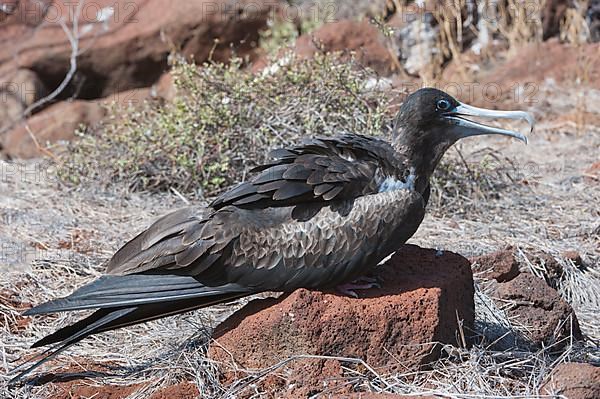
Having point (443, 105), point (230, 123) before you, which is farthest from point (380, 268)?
point (230, 123)

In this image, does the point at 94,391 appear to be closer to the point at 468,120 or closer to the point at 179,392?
the point at 179,392

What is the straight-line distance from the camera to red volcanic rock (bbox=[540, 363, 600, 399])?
11.7 feet

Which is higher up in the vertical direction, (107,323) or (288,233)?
(288,233)

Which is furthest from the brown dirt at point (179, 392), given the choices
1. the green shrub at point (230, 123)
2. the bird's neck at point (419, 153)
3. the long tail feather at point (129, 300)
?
the green shrub at point (230, 123)

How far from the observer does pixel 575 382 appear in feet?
11.8

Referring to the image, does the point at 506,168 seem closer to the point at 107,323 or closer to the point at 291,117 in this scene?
the point at 291,117

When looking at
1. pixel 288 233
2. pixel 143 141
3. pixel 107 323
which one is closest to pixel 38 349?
pixel 107 323

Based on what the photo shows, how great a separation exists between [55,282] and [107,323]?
1531 mm

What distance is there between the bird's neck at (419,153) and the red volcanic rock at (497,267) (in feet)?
3.32

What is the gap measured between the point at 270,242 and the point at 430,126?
0.88 m

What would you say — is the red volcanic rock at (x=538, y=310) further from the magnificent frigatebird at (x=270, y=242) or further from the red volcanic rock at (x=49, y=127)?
the red volcanic rock at (x=49, y=127)

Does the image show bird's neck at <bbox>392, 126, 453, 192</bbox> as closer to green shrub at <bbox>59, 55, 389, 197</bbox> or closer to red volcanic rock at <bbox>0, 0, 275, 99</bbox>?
green shrub at <bbox>59, 55, 389, 197</bbox>

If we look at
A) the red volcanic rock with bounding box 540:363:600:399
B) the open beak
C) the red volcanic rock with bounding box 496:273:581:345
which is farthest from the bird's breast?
the red volcanic rock with bounding box 496:273:581:345

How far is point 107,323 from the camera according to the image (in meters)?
3.99
